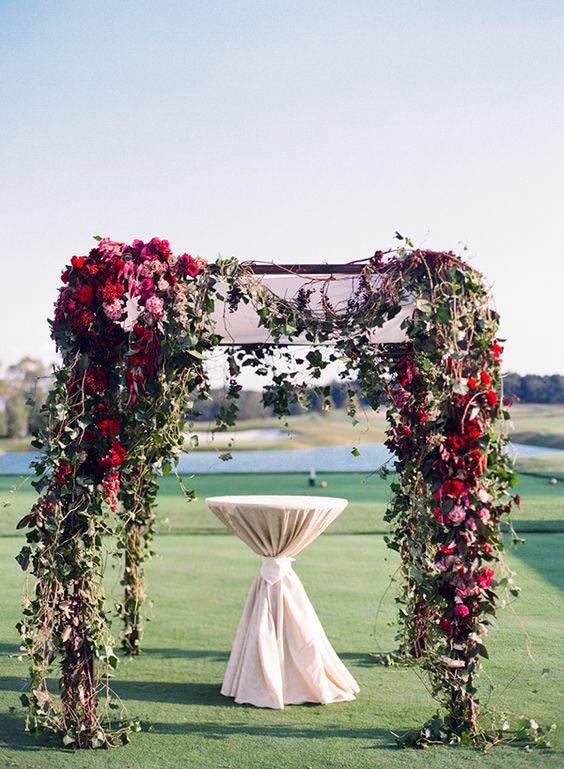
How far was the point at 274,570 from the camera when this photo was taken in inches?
202

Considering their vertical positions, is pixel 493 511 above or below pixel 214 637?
above

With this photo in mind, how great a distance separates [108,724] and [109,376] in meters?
1.82

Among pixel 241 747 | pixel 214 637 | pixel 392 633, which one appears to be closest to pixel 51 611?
pixel 241 747

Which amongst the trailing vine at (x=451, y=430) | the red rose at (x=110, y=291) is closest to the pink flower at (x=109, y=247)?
the red rose at (x=110, y=291)

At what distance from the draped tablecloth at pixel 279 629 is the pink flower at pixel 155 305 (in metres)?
1.34

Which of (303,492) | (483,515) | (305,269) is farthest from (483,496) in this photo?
(303,492)

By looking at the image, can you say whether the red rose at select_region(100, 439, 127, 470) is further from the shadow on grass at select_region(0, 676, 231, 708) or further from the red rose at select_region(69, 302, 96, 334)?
the shadow on grass at select_region(0, 676, 231, 708)

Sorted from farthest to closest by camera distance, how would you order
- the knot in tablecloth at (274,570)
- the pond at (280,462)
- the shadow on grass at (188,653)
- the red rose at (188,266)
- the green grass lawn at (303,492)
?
the pond at (280,462), the green grass lawn at (303,492), the shadow on grass at (188,653), the knot in tablecloth at (274,570), the red rose at (188,266)

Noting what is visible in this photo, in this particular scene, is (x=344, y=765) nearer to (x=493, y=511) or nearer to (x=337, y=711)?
(x=337, y=711)

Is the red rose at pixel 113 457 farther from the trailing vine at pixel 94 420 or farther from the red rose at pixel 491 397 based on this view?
the red rose at pixel 491 397

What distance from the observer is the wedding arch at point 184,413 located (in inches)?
162

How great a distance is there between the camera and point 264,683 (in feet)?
16.4

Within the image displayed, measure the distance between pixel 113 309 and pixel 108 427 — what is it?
0.56 meters

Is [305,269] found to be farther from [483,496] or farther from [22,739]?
[22,739]
